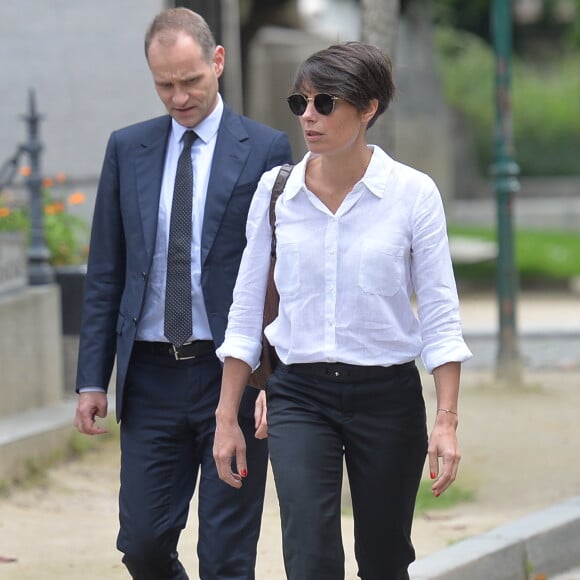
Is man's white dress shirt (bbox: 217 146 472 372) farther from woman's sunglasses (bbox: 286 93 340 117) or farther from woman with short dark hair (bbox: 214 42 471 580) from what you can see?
woman's sunglasses (bbox: 286 93 340 117)

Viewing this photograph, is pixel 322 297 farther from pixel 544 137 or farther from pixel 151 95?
pixel 544 137

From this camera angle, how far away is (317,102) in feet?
12.3

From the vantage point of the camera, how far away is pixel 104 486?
7.35 m

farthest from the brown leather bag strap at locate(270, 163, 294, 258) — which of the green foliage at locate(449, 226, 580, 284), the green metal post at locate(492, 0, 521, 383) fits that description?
the green foliage at locate(449, 226, 580, 284)

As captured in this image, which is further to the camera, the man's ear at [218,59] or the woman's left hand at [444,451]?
the man's ear at [218,59]

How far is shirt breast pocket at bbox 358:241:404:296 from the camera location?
3748 mm

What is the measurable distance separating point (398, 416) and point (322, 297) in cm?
37

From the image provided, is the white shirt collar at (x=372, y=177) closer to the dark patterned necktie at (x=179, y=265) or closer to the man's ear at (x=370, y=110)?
the man's ear at (x=370, y=110)

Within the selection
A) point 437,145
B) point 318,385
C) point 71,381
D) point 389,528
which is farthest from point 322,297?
point 437,145

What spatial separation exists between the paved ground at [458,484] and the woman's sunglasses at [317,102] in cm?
237

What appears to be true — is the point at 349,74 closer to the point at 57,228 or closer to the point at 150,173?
the point at 150,173

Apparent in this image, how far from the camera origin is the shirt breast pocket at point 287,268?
3.80 meters

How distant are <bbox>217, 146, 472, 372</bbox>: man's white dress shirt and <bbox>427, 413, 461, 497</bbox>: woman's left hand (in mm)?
144

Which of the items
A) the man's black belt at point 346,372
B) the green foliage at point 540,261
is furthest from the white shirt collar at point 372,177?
the green foliage at point 540,261
